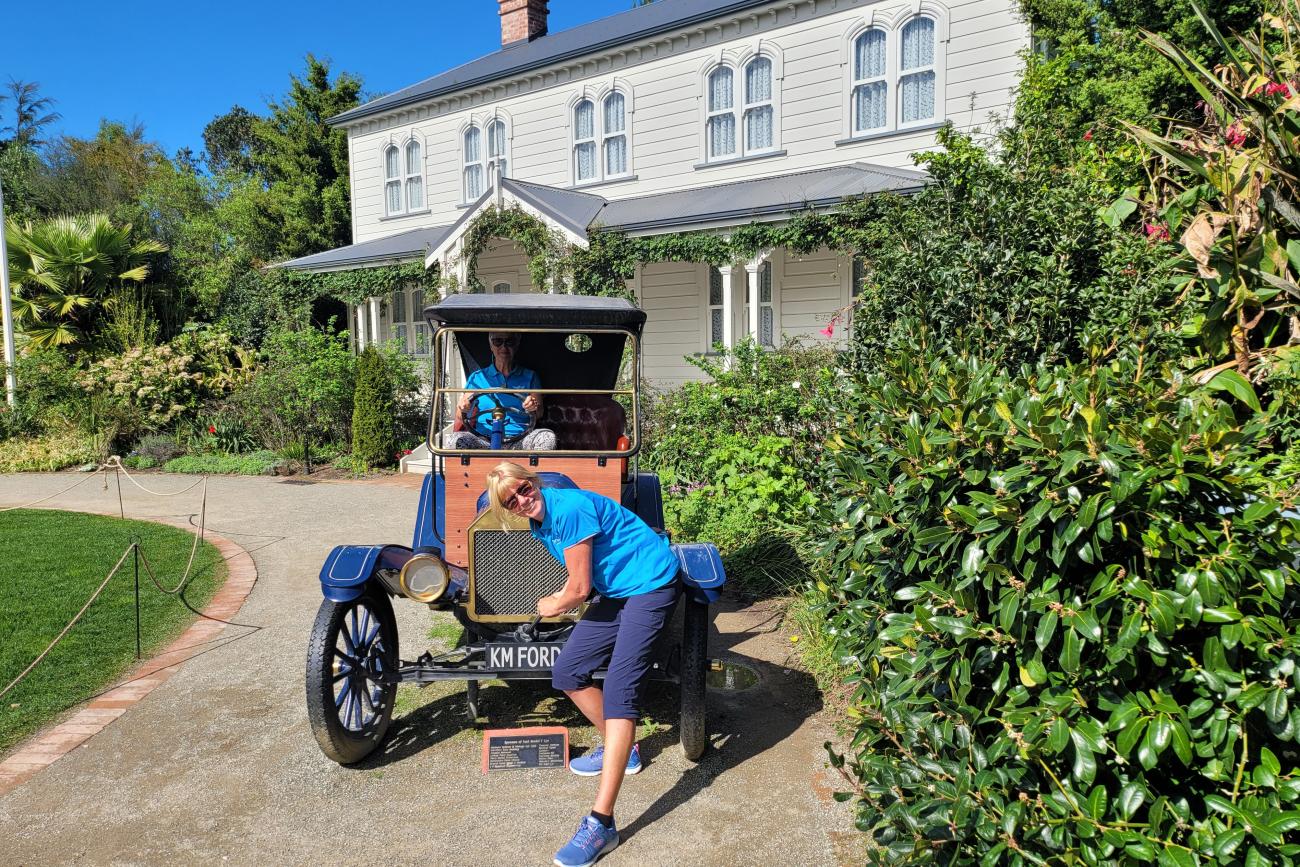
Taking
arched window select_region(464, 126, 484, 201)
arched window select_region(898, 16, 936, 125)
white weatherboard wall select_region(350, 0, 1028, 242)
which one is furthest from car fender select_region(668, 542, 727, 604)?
arched window select_region(464, 126, 484, 201)

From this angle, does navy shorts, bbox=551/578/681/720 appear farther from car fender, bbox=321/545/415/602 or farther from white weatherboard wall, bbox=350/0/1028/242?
white weatherboard wall, bbox=350/0/1028/242

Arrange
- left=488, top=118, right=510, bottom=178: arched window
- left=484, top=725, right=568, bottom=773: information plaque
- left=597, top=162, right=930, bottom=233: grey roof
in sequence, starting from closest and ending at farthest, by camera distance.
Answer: left=484, top=725, right=568, bottom=773: information plaque
left=597, top=162, right=930, bottom=233: grey roof
left=488, top=118, right=510, bottom=178: arched window

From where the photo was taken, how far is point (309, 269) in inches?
777

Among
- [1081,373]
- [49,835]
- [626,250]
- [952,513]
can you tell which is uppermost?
[626,250]

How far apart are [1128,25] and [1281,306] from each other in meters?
10.9

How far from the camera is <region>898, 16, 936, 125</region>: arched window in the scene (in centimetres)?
1370

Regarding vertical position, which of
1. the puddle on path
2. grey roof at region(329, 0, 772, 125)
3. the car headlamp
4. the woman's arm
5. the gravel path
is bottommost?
the gravel path

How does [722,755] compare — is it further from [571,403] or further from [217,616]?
[217,616]

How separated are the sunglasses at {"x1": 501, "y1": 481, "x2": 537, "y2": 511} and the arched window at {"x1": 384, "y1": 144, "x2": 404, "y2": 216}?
19909mm

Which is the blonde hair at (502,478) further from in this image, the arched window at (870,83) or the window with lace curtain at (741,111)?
the window with lace curtain at (741,111)

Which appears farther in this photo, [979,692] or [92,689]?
[92,689]

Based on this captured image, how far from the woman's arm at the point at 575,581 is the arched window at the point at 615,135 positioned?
1530 cm

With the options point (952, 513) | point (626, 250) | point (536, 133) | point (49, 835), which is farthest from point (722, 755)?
point (536, 133)

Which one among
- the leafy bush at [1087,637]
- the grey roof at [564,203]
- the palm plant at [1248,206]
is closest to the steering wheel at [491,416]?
the leafy bush at [1087,637]
